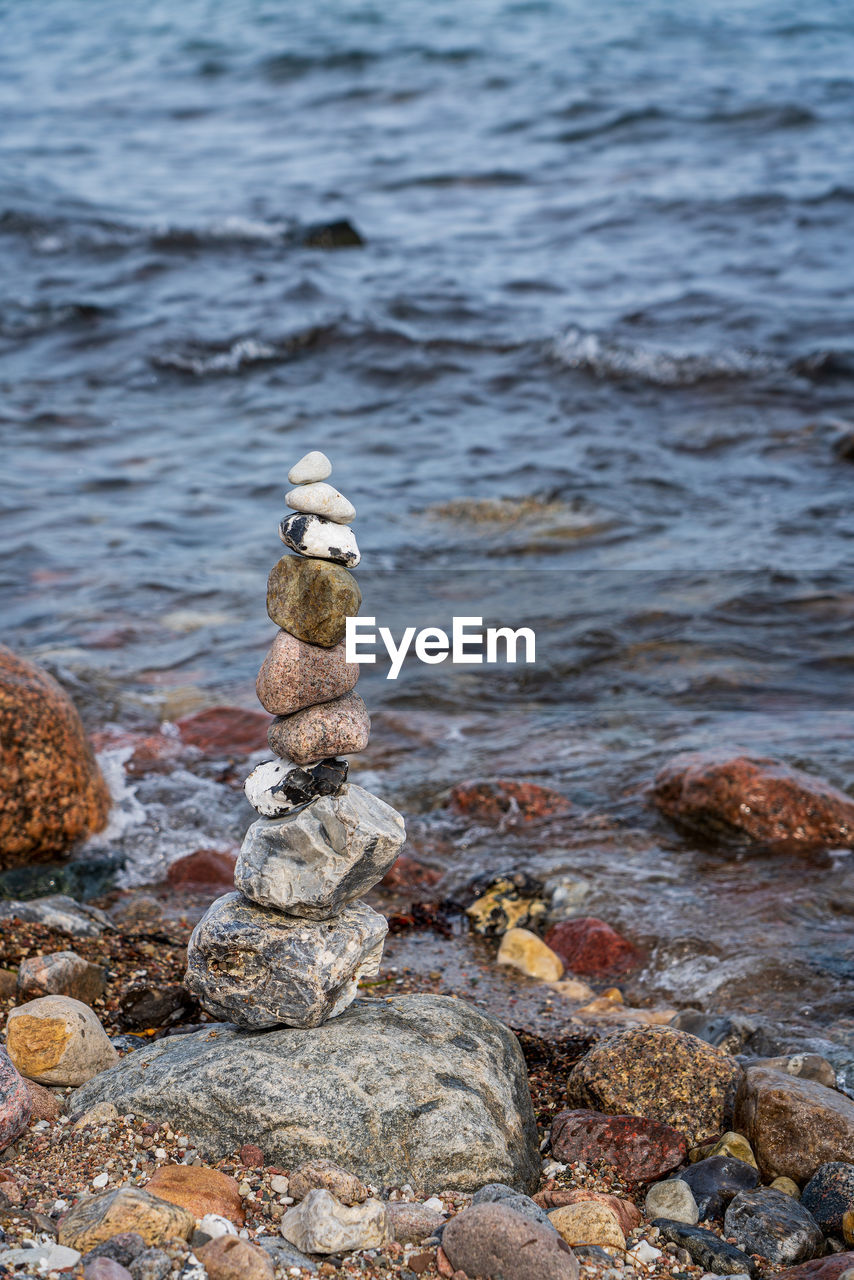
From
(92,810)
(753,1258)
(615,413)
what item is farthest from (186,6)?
(753,1258)

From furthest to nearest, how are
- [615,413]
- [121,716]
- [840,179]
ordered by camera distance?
[840,179]
[615,413]
[121,716]

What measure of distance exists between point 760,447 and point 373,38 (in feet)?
92.7

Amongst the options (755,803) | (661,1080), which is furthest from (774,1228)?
(755,803)

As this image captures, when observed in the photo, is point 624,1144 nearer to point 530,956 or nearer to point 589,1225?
point 589,1225

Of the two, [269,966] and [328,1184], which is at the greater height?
[269,966]

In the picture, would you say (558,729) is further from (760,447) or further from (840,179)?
(840,179)

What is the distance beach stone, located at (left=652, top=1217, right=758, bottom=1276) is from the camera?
10.4 feet

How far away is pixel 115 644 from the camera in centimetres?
891

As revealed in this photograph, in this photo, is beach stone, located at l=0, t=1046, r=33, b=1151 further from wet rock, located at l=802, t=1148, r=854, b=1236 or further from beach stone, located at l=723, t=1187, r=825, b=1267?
wet rock, located at l=802, t=1148, r=854, b=1236

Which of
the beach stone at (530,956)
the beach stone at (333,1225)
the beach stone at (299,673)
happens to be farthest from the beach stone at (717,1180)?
the beach stone at (299,673)

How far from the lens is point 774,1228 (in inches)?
129

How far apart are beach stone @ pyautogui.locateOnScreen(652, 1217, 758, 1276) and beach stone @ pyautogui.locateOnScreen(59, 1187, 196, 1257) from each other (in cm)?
130

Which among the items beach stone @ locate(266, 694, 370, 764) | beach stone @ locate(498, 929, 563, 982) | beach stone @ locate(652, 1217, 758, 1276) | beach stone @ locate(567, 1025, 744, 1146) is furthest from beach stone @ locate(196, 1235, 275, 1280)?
beach stone @ locate(498, 929, 563, 982)

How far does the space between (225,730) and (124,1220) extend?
15.8 feet
